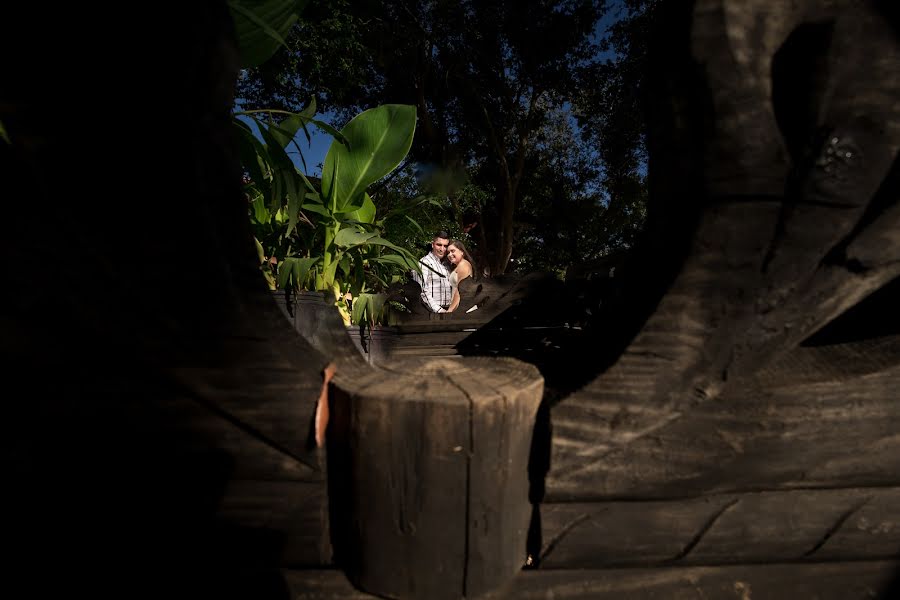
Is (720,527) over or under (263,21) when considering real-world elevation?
under

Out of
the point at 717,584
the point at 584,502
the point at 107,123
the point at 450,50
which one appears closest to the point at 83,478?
the point at 107,123

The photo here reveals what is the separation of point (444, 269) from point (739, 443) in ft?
13.4

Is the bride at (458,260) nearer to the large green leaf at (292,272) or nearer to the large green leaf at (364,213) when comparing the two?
the large green leaf at (364,213)

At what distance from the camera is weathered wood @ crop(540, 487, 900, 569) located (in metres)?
0.56

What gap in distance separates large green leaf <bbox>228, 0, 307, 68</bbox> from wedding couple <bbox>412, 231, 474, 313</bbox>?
7.78 feet

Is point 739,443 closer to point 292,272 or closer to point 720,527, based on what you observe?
point 720,527

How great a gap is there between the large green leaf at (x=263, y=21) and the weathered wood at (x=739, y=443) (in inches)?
53.9

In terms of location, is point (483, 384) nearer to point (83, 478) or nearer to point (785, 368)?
point (785, 368)

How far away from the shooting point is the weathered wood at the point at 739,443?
1.74 feet

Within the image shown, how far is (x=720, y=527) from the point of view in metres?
0.56

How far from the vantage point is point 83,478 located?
0.51 meters

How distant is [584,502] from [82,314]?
66 cm

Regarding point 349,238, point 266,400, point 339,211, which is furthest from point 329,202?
point 266,400

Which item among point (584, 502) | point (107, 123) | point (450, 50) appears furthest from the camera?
point (450, 50)
